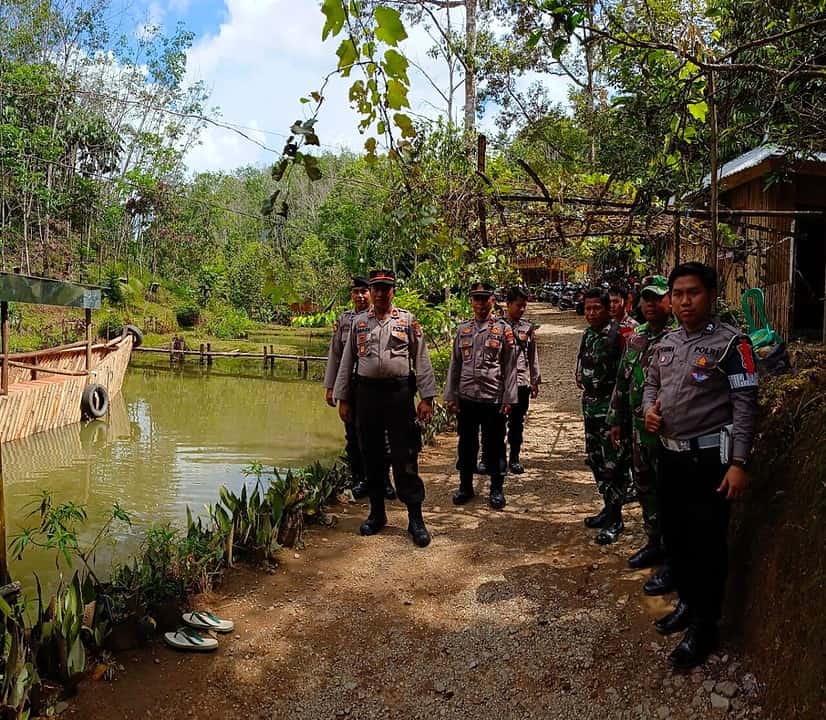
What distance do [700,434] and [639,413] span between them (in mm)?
717

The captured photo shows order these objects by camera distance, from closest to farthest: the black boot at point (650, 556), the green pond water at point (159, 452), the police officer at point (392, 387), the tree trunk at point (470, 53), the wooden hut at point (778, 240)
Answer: the black boot at point (650, 556), the police officer at point (392, 387), the green pond water at point (159, 452), the wooden hut at point (778, 240), the tree trunk at point (470, 53)

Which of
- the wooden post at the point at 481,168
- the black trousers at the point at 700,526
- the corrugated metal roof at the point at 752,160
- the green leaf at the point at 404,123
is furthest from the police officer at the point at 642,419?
the corrugated metal roof at the point at 752,160

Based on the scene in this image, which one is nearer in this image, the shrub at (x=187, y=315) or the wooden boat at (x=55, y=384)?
the wooden boat at (x=55, y=384)

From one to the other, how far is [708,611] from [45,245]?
95.0 ft

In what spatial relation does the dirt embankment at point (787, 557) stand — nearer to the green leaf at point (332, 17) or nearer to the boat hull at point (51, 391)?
the green leaf at point (332, 17)

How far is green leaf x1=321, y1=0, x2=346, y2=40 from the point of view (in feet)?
4.64

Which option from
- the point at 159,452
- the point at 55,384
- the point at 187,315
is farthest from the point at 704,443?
the point at 187,315

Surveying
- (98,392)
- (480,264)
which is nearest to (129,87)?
(98,392)

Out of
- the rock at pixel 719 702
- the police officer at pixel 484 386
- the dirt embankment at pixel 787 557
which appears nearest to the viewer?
the dirt embankment at pixel 787 557

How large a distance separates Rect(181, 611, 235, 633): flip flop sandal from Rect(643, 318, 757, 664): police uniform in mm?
2148

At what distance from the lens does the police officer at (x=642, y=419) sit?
351 centimetres

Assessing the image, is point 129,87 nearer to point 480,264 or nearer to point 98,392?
point 98,392

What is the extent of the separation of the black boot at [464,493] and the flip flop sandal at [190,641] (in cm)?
260

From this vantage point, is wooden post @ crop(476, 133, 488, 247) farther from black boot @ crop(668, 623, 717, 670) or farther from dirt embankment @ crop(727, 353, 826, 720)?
black boot @ crop(668, 623, 717, 670)
